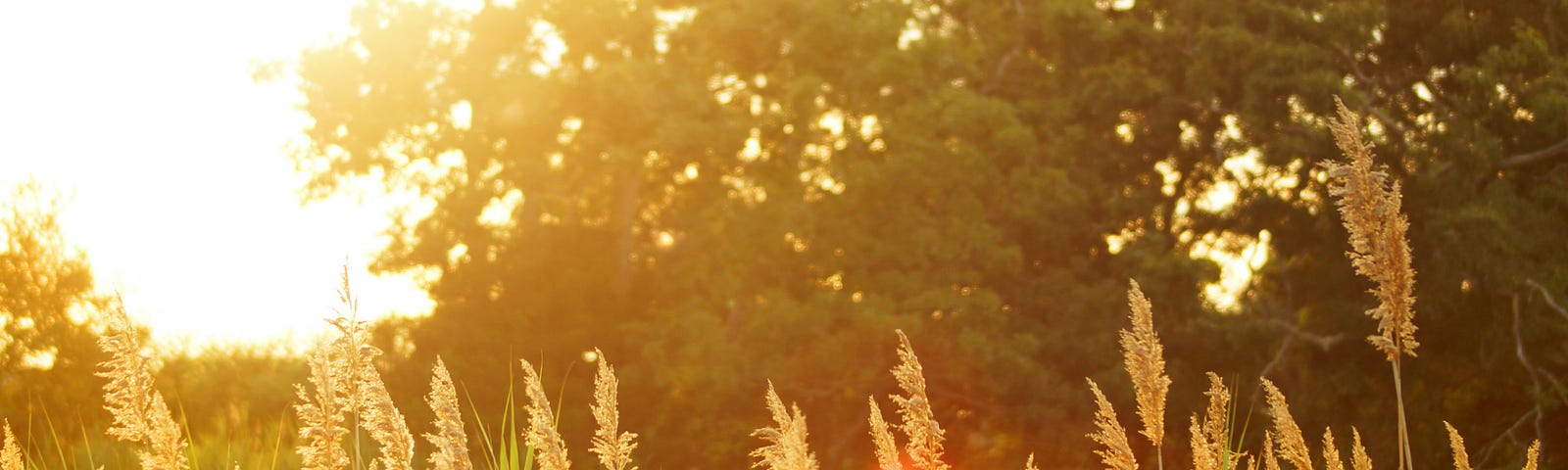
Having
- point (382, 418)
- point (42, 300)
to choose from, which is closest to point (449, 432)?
point (382, 418)

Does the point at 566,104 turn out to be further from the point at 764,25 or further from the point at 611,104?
the point at 764,25

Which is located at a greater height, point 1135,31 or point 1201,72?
point 1135,31

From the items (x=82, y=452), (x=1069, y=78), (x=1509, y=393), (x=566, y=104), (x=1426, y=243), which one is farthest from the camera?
(x=1069, y=78)

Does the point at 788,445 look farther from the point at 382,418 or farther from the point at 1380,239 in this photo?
the point at 1380,239

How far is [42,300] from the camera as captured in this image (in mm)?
17953

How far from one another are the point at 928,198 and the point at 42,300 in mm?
11726

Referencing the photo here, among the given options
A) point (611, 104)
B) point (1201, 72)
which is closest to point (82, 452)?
point (611, 104)

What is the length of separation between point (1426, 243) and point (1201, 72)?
371 centimetres

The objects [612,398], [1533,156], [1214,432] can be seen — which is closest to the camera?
[612,398]

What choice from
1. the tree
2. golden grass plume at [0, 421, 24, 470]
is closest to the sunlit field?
the tree

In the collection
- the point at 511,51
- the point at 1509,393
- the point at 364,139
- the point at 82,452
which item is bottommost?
the point at 82,452

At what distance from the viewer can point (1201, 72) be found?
19.5 meters

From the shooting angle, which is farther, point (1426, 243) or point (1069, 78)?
point (1069, 78)

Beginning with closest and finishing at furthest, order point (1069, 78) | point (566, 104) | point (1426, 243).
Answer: point (1426, 243)
point (566, 104)
point (1069, 78)
